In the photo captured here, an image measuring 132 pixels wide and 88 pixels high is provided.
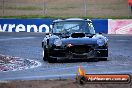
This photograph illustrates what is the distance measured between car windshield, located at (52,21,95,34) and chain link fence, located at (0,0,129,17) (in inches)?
935

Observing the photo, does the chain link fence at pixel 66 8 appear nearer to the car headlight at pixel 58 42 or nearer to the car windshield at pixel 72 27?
the car windshield at pixel 72 27

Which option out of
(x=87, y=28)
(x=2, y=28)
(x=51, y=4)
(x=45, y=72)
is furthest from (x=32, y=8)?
(x=45, y=72)

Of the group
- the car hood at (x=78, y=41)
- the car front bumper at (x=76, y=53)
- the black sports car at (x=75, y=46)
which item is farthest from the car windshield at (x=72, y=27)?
the car front bumper at (x=76, y=53)

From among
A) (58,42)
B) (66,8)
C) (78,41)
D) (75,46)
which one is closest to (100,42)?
(78,41)

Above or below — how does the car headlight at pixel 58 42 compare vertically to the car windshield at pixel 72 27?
below

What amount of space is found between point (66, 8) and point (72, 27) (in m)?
27.8

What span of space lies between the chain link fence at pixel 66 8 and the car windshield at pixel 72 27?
2374 cm

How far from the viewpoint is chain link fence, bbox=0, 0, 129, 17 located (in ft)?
141

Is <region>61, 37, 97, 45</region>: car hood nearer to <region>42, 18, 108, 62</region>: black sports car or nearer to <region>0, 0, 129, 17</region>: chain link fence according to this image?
<region>42, 18, 108, 62</region>: black sports car

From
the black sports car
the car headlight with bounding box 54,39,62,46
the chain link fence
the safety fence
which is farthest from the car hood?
the chain link fence

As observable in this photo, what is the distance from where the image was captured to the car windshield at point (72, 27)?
1786 centimetres

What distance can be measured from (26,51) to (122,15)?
66.8 ft

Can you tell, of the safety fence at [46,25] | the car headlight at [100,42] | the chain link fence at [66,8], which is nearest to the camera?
the car headlight at [100,42]

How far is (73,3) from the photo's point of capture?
46.4 metres
